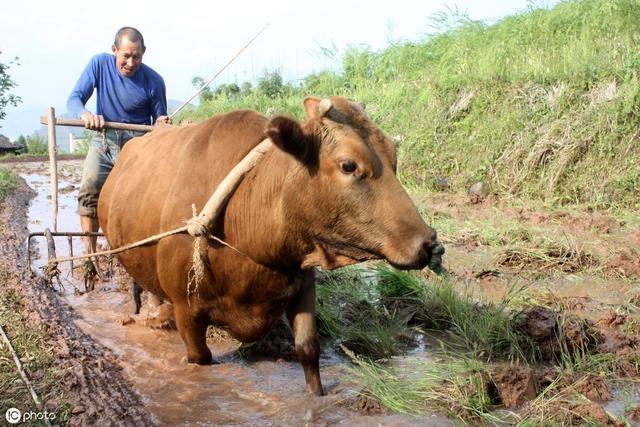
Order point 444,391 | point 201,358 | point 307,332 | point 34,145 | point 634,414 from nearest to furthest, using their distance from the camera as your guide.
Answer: point 634,414
point 444,391
point 307,332
point 201,358
point 34,145

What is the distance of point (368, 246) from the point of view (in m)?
3.17

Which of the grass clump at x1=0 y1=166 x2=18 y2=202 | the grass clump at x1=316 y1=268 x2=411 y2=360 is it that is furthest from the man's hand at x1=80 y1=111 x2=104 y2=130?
the grass clump at x1=0 y1=166 x2=18 y2=202

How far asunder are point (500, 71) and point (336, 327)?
22.7 ft

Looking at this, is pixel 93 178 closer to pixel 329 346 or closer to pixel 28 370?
pixel 28 370

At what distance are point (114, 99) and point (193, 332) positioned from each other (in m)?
2.68

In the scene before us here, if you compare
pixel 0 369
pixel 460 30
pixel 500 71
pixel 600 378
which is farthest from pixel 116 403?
pixel 460 30

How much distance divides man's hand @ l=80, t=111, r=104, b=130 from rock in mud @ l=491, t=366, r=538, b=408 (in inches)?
135

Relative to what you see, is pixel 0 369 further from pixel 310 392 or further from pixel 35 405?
pixel 310 392

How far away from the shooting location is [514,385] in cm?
349

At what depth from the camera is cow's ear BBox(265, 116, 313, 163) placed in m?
3.07

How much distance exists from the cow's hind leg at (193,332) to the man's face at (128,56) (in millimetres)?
2561

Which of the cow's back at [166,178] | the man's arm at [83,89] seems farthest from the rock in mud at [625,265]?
the man's arm at [83,89]

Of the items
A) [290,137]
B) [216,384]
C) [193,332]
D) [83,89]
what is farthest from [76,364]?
[83,89]

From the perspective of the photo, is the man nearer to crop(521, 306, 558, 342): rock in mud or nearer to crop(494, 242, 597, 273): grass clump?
crop(521, 306, 558, 342): rock in mud
